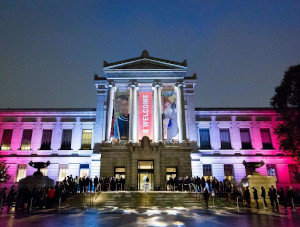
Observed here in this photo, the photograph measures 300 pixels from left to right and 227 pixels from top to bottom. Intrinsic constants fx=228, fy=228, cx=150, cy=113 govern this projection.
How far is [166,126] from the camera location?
31.7 metres

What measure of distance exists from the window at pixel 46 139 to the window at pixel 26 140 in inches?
81.0

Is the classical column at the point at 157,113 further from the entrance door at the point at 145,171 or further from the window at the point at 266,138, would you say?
the window at the point at 266,138

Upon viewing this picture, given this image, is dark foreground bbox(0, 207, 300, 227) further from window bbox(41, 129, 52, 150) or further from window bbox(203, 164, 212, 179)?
window bbox(41, 129, 52, 150)

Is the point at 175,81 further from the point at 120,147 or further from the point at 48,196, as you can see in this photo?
the point at 48,196

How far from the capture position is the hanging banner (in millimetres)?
30312

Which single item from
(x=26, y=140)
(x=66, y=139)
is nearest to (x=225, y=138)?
(x=66, y=139)

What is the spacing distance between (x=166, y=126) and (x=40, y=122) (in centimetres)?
1905

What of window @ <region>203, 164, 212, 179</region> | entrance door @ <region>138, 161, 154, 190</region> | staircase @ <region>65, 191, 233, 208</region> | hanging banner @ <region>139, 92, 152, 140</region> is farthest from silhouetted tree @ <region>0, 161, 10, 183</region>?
window @ <region>203, 164, 212, 179</region>

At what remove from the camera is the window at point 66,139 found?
33.4 metres

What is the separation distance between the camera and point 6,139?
33969mm

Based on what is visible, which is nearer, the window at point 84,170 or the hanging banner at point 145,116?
the hanging banner at point 145,116

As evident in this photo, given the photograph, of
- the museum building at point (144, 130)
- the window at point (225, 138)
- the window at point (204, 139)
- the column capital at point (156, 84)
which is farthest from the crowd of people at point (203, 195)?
the column capital at point (156, 84)

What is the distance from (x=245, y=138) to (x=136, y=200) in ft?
70.1

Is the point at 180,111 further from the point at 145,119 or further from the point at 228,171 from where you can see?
the point at 228,171
